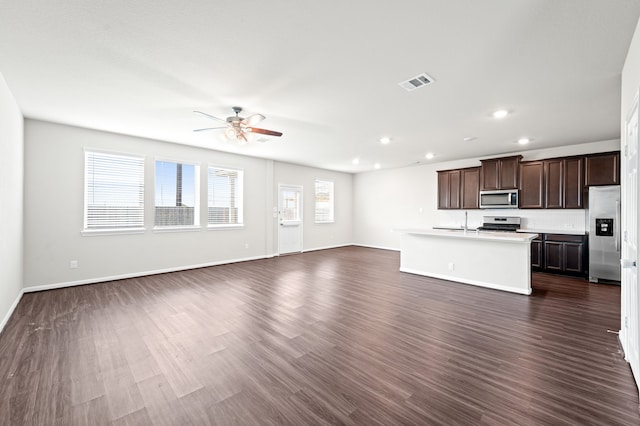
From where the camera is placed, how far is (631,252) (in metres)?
2.19

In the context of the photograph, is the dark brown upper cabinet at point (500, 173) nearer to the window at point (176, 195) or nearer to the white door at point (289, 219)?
the white door at point (289, 219)

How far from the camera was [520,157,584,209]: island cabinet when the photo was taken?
17.7 ft

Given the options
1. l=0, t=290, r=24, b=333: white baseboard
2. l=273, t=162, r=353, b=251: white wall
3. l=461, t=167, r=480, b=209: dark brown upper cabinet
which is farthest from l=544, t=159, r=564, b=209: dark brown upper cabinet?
l=0, t=290, r=24, b=333: white baseboard

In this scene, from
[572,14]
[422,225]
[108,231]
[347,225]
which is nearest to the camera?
[572,14]

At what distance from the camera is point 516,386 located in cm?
199

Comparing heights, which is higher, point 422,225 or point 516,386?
point 422,225

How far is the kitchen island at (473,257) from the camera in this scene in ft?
13.8

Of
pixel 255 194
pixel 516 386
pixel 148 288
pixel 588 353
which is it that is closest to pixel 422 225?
pixel 255 194

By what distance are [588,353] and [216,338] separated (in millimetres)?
3569

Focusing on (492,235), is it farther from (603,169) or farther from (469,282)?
(603,169)

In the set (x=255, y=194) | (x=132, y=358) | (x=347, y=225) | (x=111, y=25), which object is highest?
(x=111, y=25)

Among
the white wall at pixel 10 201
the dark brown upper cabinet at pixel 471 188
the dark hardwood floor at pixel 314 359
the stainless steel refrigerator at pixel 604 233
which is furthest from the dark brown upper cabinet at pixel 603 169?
the white wall at pixel 10 201

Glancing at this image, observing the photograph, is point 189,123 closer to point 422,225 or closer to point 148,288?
point 148,288

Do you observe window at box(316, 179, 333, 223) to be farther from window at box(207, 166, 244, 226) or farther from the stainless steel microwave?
the stainless steel microwave
